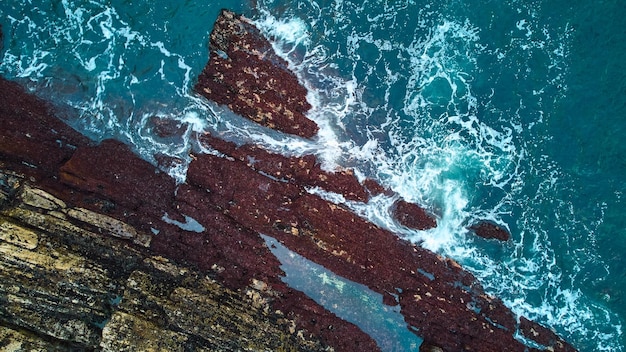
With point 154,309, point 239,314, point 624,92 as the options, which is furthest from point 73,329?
point 624,92

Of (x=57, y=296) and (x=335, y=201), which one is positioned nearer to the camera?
(x=57, y=296)

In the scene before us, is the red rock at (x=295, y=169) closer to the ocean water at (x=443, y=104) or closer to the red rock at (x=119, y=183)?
the ocean water at (x=443, y=104)

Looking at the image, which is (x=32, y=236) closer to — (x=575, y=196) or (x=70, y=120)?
(x=70, y=120)

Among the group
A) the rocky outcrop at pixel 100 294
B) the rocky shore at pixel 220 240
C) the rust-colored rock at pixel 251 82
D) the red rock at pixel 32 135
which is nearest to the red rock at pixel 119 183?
the rocky shore at pixel 220 240

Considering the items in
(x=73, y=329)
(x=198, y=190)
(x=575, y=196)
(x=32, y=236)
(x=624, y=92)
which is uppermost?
(x=624, y=92)

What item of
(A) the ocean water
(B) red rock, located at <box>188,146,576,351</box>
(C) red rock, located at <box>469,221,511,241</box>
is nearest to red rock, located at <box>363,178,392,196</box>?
(A) the ocean water

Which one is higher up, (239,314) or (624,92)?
(624,92)

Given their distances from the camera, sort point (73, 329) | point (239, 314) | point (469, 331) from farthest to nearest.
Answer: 1. point (469, 331)
2. point (239, 314)
3. point (73, 329)

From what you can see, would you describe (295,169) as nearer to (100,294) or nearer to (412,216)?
(412,216)

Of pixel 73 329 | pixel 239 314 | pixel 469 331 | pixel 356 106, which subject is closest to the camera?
pixel 73 329
